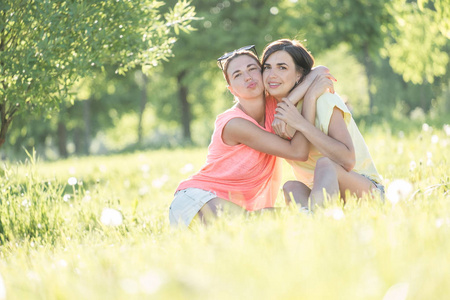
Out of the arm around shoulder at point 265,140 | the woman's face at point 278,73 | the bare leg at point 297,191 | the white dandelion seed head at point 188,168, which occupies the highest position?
the woman's face at point 278,73

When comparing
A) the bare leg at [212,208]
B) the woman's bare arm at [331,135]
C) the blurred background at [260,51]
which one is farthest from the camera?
the blurred background at [260,51]

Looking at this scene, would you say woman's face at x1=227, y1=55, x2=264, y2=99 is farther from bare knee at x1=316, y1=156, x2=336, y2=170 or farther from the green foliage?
the green foliage

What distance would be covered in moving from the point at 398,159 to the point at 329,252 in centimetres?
558

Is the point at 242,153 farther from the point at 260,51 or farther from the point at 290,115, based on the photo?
the point at 260,51

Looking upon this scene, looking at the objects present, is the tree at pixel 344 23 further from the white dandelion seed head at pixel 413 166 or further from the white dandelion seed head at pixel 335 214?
the white dandelion seed head at pixel 335 214

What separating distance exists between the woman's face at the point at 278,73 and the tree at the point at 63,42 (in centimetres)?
136

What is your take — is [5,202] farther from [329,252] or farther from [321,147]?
[329,252]

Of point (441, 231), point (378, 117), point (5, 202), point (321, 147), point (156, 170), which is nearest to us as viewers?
point (441, 231)

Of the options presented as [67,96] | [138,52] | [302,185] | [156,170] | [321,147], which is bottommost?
[156,170]

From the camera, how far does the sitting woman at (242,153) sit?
13.8 feet

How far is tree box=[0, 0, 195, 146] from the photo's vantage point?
14.7 ft

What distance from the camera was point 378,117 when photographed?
56.3ft

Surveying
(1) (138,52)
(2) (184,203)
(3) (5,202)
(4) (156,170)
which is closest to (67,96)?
(1) (138,52)

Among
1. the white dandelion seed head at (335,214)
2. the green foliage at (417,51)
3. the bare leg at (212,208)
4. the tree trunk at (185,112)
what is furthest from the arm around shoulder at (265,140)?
the tree trunk at (185,112)
